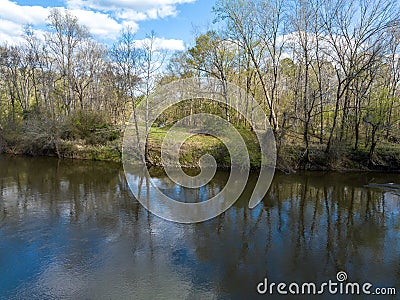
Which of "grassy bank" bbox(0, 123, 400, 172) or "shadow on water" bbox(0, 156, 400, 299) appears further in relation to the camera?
"grassy bank" bbox(0, 123, 400, 172)

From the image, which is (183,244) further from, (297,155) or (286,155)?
(297,155)

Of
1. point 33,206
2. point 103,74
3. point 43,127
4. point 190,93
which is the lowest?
point 33,206

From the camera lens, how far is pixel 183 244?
7879 mm

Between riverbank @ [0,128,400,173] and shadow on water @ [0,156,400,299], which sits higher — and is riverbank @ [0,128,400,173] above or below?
above

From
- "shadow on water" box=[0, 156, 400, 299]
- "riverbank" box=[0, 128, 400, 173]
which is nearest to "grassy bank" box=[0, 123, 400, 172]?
"riverbank" box=[0, 128, 400, 173]

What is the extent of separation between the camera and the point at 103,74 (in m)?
29.3

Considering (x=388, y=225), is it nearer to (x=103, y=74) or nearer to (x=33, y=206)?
(x=33, y=206)

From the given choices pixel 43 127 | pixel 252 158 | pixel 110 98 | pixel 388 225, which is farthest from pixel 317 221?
pixel 110 98

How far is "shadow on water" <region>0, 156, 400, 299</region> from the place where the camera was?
19.7 feet

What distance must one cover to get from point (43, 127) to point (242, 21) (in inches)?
640

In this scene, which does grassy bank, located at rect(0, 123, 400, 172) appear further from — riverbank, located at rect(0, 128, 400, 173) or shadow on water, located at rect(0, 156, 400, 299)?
shadow on water, located at rect(0, 156, 400, 299)

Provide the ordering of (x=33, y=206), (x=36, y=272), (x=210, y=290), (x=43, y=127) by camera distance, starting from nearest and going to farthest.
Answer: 1. (x=210, y=290)
2. (x=36, y=272)
3. (x=33, y=206)
4. (x=43, y=127)

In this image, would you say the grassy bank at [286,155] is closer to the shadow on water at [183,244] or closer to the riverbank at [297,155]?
the riverbank at [297,155]

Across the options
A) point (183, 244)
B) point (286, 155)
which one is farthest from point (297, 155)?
point (183, 244)
